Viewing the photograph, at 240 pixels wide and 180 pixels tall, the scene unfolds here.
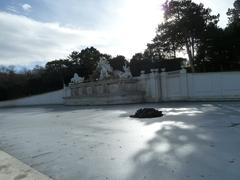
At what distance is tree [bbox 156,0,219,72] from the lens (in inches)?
1304

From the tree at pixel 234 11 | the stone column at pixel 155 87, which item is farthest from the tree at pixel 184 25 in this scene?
the stone column at pixel 155 87

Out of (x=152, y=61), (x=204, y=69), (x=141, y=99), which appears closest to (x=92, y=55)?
(x=152, y=61)

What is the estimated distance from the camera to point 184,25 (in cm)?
3309

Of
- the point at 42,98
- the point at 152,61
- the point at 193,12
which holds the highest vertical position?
the point at 193,12

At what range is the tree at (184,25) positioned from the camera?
109ft

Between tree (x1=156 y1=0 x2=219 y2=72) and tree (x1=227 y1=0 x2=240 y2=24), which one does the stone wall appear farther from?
tree (x1=227 y1=0 x2=240 y2=24)

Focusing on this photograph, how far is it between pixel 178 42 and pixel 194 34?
6.90ft

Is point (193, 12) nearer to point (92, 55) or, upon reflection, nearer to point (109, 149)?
point (92, 55)

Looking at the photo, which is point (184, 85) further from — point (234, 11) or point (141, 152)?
point (234, 11)

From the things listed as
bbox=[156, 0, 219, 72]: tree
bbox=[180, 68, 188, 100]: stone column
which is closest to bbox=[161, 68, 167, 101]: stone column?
bbox=[180, 68, 188, 100]: stone column

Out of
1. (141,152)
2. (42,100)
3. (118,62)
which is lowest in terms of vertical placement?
(42,100)

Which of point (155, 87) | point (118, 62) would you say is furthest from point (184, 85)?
point (118, 62)

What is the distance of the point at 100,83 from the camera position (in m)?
27.7

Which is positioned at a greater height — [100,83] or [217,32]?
[217,32]
